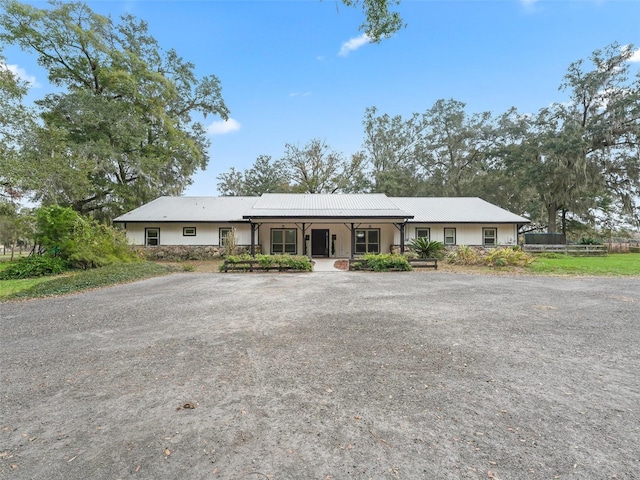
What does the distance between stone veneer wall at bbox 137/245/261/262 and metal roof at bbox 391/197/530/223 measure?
37.2 ft

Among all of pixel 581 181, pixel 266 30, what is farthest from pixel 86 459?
pixel 581 181

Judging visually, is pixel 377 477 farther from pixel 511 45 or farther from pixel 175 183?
pixel 175 183

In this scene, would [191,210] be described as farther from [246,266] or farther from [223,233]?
[246,266]

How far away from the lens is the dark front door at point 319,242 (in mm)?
19375

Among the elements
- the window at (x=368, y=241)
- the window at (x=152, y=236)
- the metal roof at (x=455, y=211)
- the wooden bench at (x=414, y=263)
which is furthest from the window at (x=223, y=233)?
the metal roof at (x=455, y=211)

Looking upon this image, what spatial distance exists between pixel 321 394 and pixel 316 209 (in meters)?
15.4

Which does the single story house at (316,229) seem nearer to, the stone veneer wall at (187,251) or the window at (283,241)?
the window at (283,241)

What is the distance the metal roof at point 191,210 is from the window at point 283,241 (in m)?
2.29

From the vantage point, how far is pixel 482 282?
9.95m

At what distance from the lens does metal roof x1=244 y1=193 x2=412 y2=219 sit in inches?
652

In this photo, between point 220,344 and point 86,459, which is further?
point 220,344

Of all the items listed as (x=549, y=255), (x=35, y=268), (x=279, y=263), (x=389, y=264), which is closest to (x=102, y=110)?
(x=35, y=268)

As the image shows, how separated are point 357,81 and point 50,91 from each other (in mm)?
19012

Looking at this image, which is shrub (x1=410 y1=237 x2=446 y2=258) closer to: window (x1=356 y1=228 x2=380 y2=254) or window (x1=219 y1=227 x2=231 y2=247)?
window (x1=356 y1=228 x2=380 y2=254)
